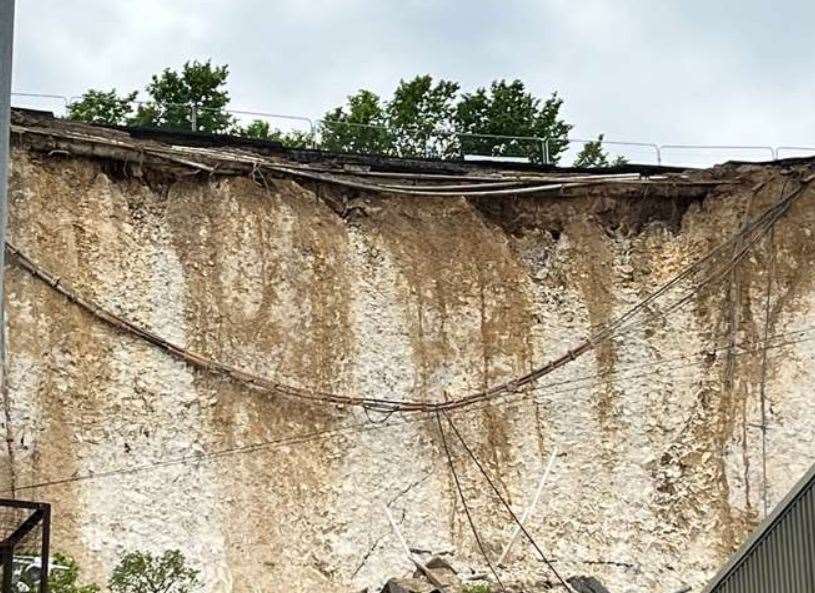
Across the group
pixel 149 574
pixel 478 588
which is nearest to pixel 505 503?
pixel 478 588

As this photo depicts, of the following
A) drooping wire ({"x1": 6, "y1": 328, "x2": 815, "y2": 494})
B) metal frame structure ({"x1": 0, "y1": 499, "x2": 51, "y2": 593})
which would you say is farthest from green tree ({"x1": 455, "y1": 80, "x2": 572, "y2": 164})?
metal frame structure ({"x1": 0, "y1": 499, "x2": 51, "y2": 593})

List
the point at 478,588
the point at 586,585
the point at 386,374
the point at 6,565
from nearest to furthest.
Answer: the point at 6,565
the point at 478,588
the point at 586,585
the point at 386,374

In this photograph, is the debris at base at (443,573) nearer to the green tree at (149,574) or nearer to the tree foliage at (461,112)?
the green tree at (149,574)

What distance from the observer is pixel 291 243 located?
23.0m

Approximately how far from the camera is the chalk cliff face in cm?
2036

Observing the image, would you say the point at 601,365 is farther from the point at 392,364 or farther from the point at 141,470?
the point at 141,470

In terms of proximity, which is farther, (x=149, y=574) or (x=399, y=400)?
(x=399, y=400)

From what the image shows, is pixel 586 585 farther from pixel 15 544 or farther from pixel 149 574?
pixel 15 544

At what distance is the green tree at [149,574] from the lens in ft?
57.5

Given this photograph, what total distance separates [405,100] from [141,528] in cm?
1689

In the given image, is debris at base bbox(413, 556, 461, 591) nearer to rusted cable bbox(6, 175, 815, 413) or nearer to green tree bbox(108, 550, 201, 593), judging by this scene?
rusted cable bbox(6, 175, 815, 413)

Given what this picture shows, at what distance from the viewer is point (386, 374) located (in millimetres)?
22734

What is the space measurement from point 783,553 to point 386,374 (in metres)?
8.83

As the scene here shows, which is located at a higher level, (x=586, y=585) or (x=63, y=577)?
(x=63, y=577)
